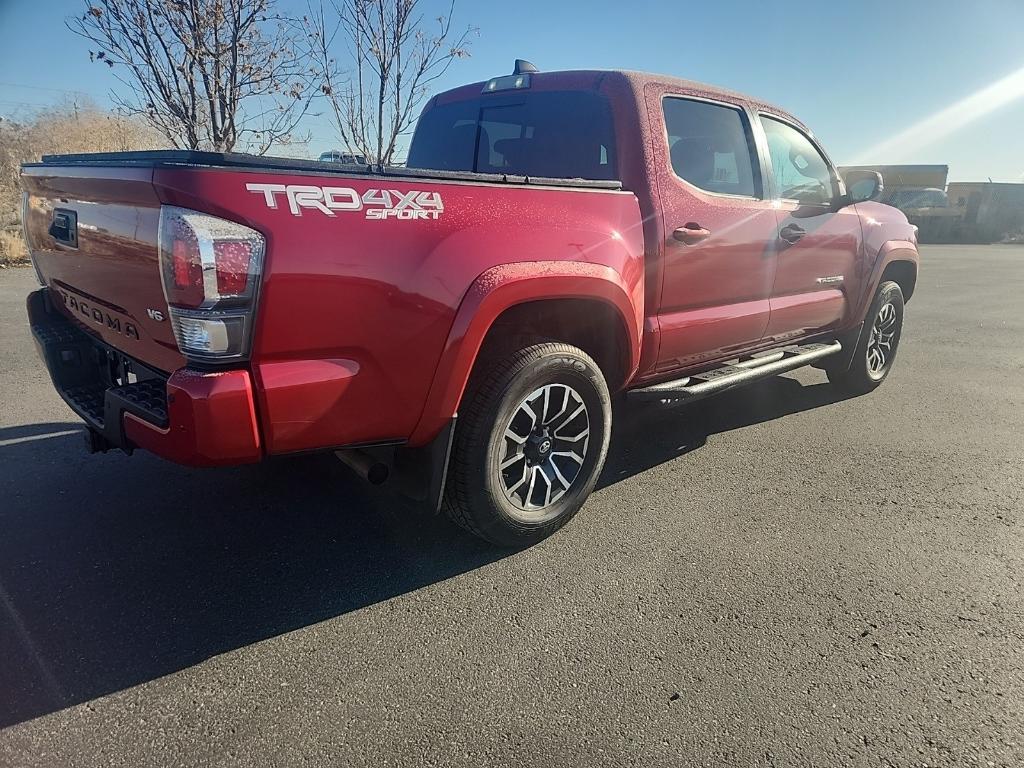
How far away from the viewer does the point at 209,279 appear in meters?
2.00

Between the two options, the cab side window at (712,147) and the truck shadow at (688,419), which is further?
the truck shadow at (688,419)

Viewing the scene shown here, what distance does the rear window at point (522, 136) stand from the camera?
339 cm

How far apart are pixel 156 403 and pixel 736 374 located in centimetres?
295

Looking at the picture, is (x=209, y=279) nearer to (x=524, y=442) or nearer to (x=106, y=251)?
(x=106, y=251)

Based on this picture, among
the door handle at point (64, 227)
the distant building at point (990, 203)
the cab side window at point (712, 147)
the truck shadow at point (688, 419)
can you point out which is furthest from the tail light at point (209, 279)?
the distant building at point (990, 203)

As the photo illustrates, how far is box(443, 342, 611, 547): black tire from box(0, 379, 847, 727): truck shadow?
0.22m

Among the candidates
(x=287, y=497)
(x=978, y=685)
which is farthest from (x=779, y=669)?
(x=287, y=497)

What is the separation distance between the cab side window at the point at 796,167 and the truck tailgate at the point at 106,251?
11.1 ft

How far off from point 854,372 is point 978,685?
3600 mm

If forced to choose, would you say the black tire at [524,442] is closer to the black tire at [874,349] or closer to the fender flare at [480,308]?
the fender flare at [480,308]

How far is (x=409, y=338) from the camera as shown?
7.83 feet

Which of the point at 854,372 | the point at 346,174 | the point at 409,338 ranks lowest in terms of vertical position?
the point at 854,372

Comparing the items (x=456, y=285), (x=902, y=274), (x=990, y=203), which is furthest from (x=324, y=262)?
(x=990, y=203)

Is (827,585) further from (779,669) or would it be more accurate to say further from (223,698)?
(223,698)
